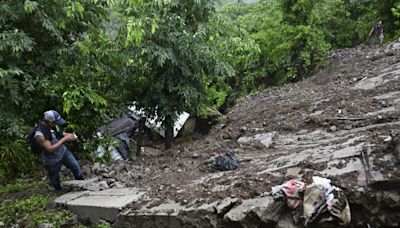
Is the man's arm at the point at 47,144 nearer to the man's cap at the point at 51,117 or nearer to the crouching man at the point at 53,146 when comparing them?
the crouching man at the point at 53,146

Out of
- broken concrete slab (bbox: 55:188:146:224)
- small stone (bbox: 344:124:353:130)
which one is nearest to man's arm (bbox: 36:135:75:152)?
broken concrete slab (bbox: 55:188:146:224)

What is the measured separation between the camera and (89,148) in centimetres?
648

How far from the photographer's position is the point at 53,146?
4.93 m

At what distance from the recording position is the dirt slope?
3.16 m

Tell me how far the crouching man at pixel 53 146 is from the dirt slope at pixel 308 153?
62 centimetres

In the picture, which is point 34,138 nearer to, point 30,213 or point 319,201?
point 30,213

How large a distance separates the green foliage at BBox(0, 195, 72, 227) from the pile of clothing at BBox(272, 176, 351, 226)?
10.2ft

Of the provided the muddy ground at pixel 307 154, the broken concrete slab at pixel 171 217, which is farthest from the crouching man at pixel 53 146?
the broken concrete slab at pixel 171 217

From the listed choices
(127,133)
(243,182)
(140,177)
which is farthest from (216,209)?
(127,133)

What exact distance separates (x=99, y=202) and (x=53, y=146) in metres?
1.07

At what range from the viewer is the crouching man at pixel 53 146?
16.0 ft

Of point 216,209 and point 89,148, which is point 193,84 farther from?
point 216,209

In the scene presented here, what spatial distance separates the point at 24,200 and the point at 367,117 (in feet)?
18.5

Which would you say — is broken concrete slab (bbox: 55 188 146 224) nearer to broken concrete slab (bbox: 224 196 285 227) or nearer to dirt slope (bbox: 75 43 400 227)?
dirt slope (bbox: 75 43 400 227)
